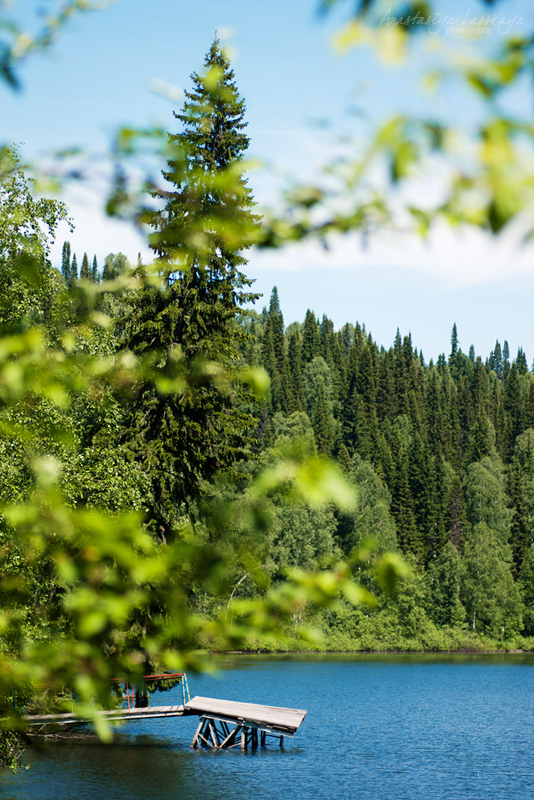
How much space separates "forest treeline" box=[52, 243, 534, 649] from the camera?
73.4m

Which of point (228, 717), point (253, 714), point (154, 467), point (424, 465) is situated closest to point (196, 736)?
point (228, 717)

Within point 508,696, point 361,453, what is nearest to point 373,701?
point 508,696

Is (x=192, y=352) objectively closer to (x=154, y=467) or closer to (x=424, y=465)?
(x=154, y=467)

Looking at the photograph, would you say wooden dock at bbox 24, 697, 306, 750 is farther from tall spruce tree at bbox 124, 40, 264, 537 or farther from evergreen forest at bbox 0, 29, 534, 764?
tall spruce tree at bbox 124, 40, 264, 537

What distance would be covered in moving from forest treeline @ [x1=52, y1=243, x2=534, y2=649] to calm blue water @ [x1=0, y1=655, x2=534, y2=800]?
674 centimetres

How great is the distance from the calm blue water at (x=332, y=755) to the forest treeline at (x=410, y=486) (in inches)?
265

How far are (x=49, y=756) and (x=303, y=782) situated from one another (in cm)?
750

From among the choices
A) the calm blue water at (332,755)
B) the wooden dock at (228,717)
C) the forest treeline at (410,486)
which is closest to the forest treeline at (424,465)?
the forest treeline at (410,486)

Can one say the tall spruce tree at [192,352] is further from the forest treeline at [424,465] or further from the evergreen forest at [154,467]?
the forest treeline at [424,465]

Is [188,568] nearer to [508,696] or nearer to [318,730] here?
[318,730]

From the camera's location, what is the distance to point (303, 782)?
2155cm

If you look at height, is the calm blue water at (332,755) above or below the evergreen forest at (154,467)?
below

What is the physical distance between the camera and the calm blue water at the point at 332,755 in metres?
20.5

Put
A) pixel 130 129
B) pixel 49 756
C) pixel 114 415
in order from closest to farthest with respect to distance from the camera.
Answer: pixel 130 129
pixel 114 415
pixel 49 756
